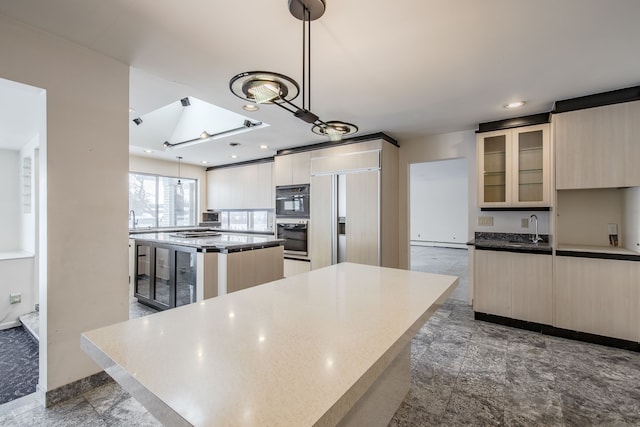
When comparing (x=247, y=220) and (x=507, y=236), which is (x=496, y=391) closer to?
(x=507, y=236)

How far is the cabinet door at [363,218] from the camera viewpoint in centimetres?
395

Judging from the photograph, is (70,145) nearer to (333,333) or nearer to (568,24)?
(333,333)

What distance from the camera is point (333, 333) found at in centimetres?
104

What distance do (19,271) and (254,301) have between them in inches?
145

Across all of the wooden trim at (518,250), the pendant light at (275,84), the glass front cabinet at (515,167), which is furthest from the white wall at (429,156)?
the pendant light at (275,84)

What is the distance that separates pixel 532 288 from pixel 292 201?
3526 mm

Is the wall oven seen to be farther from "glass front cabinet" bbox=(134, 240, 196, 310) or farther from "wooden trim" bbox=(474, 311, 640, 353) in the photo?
"wooden trim" bbox=(474, 311, 640, 353)

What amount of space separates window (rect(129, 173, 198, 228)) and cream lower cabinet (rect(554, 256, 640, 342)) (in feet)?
22.2

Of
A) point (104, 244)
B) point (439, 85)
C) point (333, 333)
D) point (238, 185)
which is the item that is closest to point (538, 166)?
point (439, 85)

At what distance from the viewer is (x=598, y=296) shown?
9.01 ft

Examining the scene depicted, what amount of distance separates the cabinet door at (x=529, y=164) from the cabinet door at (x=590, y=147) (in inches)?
9.1

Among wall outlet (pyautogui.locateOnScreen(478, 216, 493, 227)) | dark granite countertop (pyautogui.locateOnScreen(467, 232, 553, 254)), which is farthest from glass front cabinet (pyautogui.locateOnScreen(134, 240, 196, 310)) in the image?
wall outlet (pyautogui.locateOnScreen(478, 216, 493, 227))

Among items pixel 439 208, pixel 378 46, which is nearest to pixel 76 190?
pixel 378 46

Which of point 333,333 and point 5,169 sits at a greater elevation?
point 5,169
